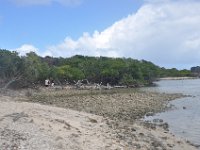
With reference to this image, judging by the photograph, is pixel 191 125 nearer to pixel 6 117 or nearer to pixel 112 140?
pixel 112 140

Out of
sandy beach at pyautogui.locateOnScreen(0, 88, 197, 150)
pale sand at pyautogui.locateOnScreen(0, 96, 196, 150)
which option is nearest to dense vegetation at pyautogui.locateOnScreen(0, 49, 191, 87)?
sandy beach at pyautogui.locateOnScreen(0, 88, 197, 150)

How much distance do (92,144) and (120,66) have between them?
122435 mm

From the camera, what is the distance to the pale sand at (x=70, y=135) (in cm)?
2083

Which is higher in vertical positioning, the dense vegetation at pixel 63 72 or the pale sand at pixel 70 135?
the dense vegetation at pixel 63 72

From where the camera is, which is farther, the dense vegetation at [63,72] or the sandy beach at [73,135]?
the dense vegetation at [63,72]

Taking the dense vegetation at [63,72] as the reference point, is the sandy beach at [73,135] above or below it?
below

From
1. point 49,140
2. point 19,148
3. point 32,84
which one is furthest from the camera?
point 32,84

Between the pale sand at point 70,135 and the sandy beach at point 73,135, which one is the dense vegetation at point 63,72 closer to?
the sandy beach at point 73,135

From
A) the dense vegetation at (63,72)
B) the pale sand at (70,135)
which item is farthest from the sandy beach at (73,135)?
the dense vegetation at (63,72)

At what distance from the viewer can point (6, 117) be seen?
26141 millimetres

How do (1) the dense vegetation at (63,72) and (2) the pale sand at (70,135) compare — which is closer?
(2) the pale sand at (70,135)

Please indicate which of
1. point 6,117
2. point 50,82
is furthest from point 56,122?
point 50,82

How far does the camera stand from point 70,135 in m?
23.2

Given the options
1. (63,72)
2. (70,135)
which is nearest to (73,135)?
(70,135)
